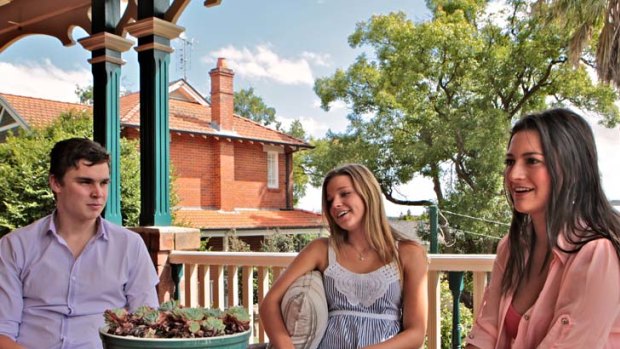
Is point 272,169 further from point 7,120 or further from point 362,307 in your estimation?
point 362,307

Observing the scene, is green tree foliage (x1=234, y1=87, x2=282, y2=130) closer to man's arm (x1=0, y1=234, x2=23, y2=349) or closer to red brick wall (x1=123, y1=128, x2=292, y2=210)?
red brick wall (x1=123, y1=128, x2=292, y2=210)

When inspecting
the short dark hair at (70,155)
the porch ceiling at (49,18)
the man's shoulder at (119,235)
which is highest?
the porch ceiling at (49,18)

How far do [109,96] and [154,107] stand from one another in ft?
1.66

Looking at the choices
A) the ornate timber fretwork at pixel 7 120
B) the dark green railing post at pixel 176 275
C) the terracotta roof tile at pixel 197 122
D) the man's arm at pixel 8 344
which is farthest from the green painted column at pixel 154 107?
the ornate timber fretwork at pixel 7 120

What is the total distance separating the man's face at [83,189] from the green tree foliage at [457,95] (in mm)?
13851

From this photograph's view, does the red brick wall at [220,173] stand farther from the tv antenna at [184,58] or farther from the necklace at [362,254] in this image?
the necklace at [362,254]

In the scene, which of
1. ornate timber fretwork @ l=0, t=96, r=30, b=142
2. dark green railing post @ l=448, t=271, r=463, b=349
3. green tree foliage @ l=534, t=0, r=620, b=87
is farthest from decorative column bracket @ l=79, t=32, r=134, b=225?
ornate timber fretwork @ l=0, t=96, r=30, b=142

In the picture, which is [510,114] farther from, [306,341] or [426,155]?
[306,341]

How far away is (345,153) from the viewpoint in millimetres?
16859

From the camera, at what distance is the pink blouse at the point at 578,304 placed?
1151 mm

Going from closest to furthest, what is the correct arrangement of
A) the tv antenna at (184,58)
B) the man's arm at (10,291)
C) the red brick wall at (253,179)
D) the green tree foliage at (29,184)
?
the man's arm at (10,291), the green tree foliage at (29,184), the red brick wall at (253,179), the tv antenna at (184,58)

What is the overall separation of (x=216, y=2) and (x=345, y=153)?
44.6 feet

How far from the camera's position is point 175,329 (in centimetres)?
99

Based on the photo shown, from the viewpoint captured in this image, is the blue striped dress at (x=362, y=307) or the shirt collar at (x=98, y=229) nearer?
the shirt collar at (x=98, y=229)
